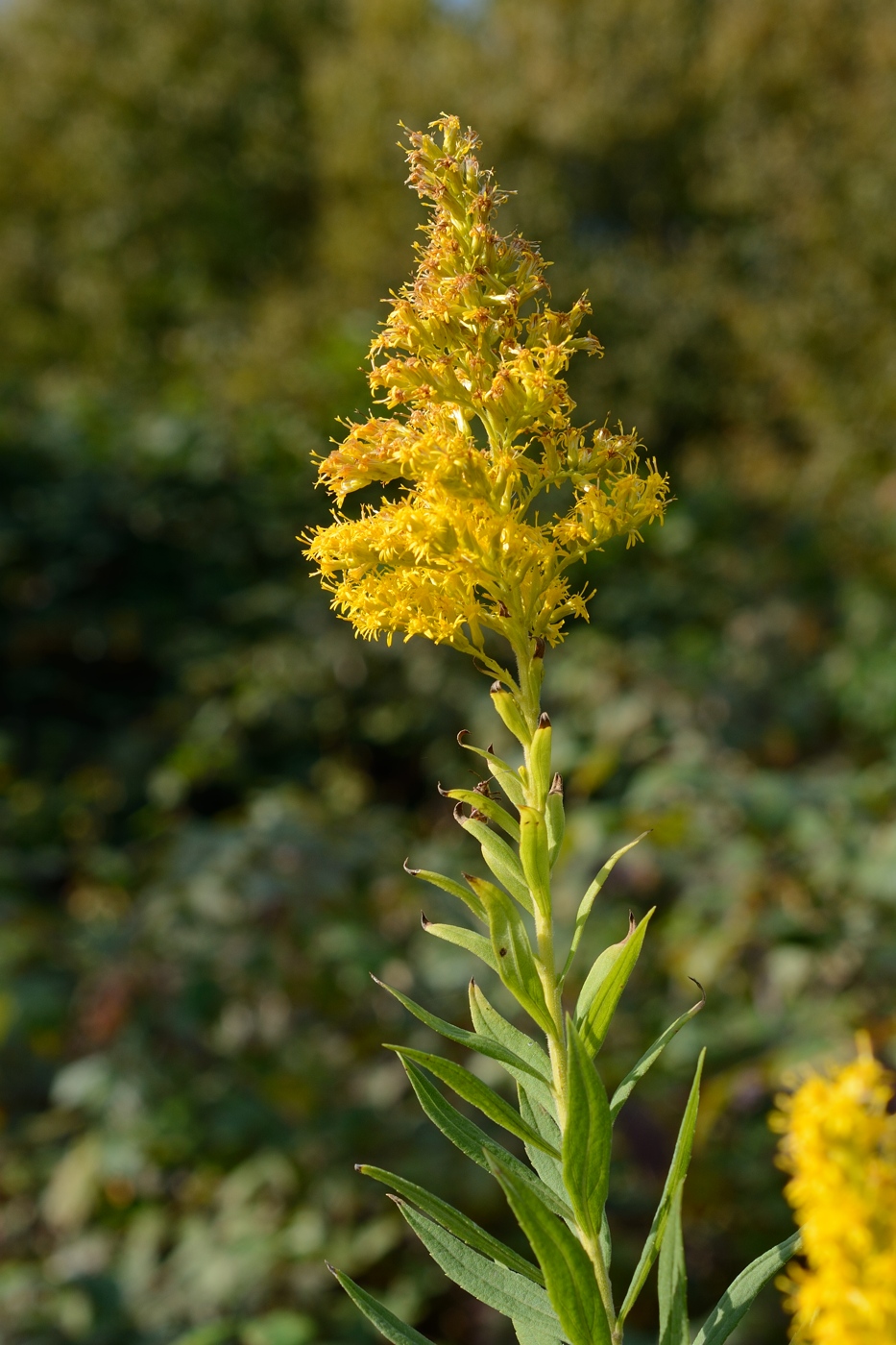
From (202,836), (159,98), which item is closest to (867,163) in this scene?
(159,98)

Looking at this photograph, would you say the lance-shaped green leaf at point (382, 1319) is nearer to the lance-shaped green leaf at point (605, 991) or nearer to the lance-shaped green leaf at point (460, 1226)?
the lance-shaped green leaf at point (460, 1226)

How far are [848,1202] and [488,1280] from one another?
390 millimetres

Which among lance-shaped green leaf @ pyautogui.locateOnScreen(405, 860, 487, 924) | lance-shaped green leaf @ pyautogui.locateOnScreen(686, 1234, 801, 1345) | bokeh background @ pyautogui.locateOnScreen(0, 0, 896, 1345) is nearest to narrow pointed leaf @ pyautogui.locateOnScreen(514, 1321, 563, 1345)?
lance-shaped green leaf @ pyautogui.locateOnScreen(686, 1234, 801, 1345)

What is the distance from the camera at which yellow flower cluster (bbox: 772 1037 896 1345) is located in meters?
0.57

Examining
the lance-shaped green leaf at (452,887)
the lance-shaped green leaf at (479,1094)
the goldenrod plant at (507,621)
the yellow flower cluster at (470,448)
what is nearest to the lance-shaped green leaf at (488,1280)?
the goldenrod plant at (507,621)

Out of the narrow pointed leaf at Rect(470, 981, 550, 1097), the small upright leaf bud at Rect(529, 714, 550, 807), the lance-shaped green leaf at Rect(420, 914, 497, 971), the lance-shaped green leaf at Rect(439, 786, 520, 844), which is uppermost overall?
the small upright leaf bud at Rect(529, 714, 550, 807)

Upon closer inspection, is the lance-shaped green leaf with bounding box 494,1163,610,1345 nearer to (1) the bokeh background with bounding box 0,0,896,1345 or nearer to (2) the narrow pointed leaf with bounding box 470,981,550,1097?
(2) the narrow pointed leaf with bounding box 470,981,550,1097

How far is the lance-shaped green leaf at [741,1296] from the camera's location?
790 millimetres

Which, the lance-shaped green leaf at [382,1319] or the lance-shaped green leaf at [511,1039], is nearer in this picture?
the lance-shaped green leaf at [382,1319]

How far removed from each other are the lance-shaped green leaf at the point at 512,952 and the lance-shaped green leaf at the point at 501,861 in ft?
0.11

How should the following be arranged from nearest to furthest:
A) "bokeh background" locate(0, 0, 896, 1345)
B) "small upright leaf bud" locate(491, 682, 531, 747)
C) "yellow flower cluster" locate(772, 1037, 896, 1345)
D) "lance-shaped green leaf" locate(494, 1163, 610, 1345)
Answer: "yellow flower cluster" locate(772, 1037, 896, 1345) → "lance-shaped green leaf" locate(494, 1163, 610, 1345) → "small upright leaf bud" locate(491, 682, 531, 747) → "bokeh background" locate(0, 0, 896, 1345)

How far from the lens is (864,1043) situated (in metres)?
0.69

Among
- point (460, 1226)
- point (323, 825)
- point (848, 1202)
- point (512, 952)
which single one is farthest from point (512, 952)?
point (323, 825)

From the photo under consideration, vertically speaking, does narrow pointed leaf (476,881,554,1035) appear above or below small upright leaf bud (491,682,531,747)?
below
